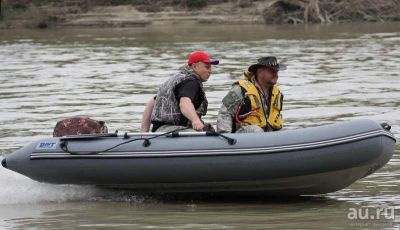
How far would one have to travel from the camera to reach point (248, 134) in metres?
7.61

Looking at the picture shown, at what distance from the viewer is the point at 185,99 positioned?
7957 millimetres

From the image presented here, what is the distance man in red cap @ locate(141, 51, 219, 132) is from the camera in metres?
7.96

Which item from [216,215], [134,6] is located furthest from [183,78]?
[134,6]

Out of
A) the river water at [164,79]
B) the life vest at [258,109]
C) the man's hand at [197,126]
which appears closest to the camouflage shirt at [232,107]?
the life vest at [258,109]

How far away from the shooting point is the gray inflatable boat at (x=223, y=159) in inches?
292

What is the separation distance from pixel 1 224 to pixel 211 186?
5.18 feet

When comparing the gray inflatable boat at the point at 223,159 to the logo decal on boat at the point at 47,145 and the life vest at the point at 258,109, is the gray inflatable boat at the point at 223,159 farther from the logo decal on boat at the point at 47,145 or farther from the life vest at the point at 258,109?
the life vest at the point at 258,109

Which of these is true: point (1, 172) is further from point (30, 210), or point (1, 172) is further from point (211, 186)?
point (211, 186)
